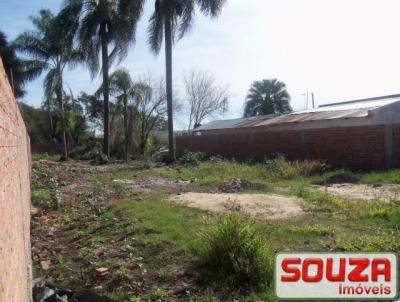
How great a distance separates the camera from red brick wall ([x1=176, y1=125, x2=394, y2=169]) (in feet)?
48.7

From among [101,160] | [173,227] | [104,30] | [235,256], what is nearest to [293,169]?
[173,227]

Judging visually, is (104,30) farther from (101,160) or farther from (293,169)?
(293,169)

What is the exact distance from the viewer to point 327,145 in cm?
1684

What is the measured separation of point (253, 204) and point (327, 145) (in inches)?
353

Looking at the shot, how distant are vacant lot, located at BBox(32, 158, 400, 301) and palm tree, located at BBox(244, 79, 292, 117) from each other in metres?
23.8

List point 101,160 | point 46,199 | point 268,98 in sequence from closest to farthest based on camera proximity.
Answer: point 46,199 < point 101,160 < point 268,98

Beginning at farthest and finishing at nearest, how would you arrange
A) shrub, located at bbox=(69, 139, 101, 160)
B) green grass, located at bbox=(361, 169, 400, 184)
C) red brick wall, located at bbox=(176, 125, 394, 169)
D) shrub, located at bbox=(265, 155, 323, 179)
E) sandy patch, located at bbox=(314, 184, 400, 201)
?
shrub, located at bbox=(69, 139, 101, 160) < red brick wall, located at bbox=(176, 125, 394, 169) < shrub, located at bbox=(265, 155, 323, 179) < green grass, located at bbox=(361, 169, 400, 184) < sandy patch, located at bbox=(314, 184, 400, 201)

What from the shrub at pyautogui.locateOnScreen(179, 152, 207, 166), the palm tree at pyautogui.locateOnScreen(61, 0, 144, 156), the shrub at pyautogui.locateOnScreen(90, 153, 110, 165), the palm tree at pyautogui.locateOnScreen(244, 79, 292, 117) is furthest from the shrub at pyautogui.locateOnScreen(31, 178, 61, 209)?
the palm tree at pyautogui.locateOnScreen(244, 79, 292, 117)

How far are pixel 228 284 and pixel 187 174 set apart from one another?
37.9 ft

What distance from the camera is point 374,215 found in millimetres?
7453

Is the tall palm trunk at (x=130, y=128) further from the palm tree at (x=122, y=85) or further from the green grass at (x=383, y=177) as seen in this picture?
the green grass at (x=383, y=177)

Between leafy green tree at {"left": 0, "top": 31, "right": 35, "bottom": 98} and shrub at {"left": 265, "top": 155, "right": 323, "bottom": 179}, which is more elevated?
leafy green tree at {"left": 0, "top": 31, "right": 35, "bottom": 98}

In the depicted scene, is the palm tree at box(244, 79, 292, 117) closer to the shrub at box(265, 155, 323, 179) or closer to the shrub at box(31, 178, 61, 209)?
the shrub at box(265, 155, 323, 179)

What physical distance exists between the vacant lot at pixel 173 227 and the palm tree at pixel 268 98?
2384 centimetres
